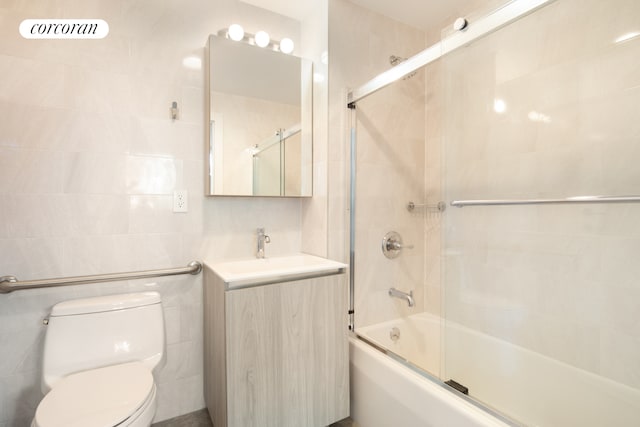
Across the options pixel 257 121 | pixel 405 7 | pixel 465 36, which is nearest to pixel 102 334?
pixel 257 121

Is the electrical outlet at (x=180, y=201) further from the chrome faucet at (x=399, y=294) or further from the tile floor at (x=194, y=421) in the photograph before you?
the chrome faucet at (x=399, y=294)

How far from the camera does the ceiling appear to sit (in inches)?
72.5

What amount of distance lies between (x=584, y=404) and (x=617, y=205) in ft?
2.75

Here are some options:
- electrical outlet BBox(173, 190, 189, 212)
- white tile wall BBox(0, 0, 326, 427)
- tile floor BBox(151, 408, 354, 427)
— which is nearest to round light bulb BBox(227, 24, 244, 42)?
white tile wall BBox(0, 0, 326, 427)

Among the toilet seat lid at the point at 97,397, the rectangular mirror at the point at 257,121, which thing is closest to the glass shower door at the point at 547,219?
the rectangular mirror at the point at 257,121

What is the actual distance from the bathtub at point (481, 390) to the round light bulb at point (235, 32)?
5.91 feet

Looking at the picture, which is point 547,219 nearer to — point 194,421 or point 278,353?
point 278,353

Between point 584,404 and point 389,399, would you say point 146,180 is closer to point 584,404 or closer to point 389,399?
point 389,399

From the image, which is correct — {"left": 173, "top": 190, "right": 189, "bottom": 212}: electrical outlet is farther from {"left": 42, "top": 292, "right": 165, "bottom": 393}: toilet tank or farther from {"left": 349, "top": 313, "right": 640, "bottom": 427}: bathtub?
{"left": 349, "top": 313, "right": 640, "bottom": 427}: bathtub

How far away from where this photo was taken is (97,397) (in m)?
1.08

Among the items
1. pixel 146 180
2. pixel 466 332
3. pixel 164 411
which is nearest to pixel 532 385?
pixel 466 332

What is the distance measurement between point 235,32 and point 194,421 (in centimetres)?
211

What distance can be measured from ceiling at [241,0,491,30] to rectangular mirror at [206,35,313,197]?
293 mm

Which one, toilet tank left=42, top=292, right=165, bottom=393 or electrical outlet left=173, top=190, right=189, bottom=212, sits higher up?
electrical outlet left=173, top=190, right=189, bottom=212
